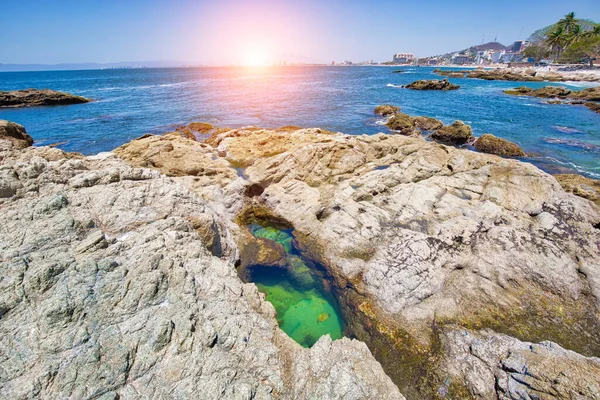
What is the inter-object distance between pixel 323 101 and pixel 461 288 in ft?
194

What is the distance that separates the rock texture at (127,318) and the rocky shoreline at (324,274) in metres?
0.04

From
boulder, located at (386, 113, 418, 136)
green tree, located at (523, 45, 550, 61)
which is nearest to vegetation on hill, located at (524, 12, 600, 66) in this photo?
green tree, located at (523, 45, 550, 61)

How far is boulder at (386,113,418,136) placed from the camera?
1411 inches

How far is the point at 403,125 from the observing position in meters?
37.2

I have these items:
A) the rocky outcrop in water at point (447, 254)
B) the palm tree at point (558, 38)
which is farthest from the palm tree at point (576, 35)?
the rocky outcrop in water at point (447, 254)

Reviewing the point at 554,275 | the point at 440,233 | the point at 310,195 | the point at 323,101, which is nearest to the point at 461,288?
the point at 440,233

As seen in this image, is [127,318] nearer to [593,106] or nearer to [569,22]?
[593,106]

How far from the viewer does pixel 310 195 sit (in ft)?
55.5

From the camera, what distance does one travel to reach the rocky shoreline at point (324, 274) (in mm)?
6105

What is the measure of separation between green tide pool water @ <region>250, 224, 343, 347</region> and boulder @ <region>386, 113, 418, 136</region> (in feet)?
91.5

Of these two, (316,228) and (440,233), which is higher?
(440,233)

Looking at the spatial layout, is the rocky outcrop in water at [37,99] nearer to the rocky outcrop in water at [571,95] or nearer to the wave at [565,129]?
the wave at [565,129]

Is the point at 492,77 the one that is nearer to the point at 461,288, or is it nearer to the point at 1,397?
the point at 461,288

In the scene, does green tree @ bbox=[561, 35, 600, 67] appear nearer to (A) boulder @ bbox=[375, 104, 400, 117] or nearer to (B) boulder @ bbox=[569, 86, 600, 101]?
(B) boulder @ bbox=[569, 86, 600, 101]
